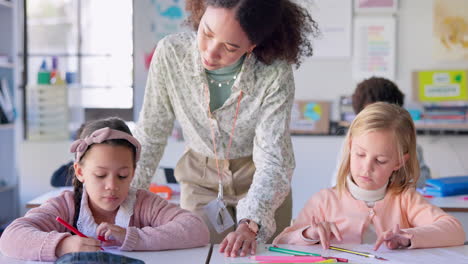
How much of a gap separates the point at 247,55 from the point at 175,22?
2.73 m

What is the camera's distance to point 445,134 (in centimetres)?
421

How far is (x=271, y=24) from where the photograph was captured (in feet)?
5.22

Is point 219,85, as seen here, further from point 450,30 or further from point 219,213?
point 450,30

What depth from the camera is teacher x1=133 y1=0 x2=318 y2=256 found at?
156 centimetres

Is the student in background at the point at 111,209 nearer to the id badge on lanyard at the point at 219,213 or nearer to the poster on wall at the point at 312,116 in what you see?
the id badge on lanyard at the point at 219,213

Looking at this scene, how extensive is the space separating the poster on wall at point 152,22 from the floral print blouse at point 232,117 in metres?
2.58

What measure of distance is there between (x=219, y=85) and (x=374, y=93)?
1655 millimetres

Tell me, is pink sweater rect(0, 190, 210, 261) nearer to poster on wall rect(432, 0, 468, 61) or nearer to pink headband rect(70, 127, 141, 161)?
pink headband rect(70, 127, 141, 161)

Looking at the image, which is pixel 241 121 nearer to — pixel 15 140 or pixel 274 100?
pixel 274 100

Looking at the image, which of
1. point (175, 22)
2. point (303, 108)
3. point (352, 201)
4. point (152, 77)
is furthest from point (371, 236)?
point (175, 22)

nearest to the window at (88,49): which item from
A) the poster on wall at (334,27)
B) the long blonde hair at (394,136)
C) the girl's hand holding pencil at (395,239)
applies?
the poster on wall at (334,27)

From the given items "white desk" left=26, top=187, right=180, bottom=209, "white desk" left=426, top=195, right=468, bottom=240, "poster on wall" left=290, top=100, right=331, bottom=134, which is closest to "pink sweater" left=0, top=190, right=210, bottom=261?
"white desk" left=26, top=187, right=180, bottom=209

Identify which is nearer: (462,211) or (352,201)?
(352,201)

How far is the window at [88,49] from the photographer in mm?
4473
